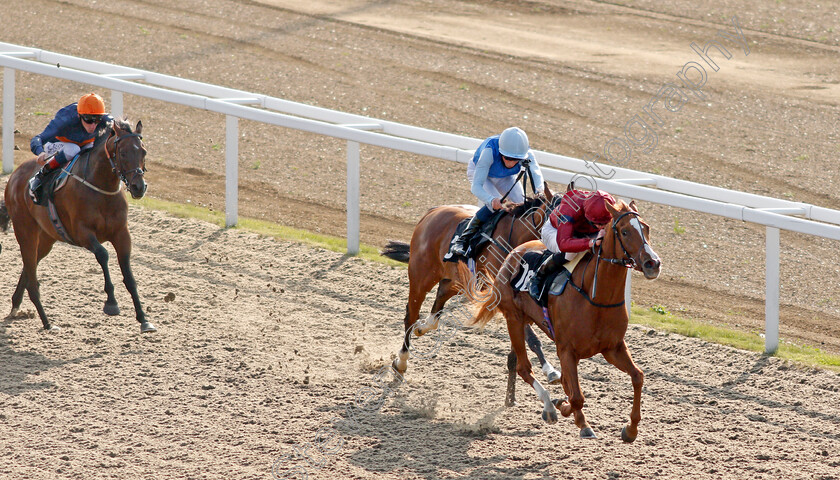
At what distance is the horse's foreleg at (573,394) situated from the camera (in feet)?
19.0

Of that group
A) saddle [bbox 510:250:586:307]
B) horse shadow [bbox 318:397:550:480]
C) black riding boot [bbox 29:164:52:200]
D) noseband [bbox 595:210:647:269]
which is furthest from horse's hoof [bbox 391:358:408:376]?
black riding boot [bbox 29:164:52:200]

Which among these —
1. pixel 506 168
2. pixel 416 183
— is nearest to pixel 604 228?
pixel 506 168

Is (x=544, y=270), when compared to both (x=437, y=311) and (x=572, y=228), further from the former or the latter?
(x=437, y=311)

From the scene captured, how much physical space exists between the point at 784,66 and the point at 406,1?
6.94 metres

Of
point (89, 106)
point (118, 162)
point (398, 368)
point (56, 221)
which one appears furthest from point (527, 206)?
point (56, 221)

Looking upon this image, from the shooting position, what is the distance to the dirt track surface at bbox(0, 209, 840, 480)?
6004 mm

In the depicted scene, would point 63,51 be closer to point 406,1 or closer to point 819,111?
point 406,1

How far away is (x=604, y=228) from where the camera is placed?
5805mm

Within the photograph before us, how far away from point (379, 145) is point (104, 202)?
2680mm

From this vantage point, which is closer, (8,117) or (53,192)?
(53,192)

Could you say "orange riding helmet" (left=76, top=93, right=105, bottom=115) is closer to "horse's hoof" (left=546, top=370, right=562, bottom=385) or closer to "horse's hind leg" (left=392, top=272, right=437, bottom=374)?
"horse's hind leg" (left=392, top=272, right=437, bottom=374)

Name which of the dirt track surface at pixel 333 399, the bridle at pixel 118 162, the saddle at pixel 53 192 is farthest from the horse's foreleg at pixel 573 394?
the saddle at pixel 53 192

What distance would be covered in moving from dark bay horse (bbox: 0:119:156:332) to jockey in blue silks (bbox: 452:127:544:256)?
8.19ft

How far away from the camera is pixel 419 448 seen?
6250 millimetres
